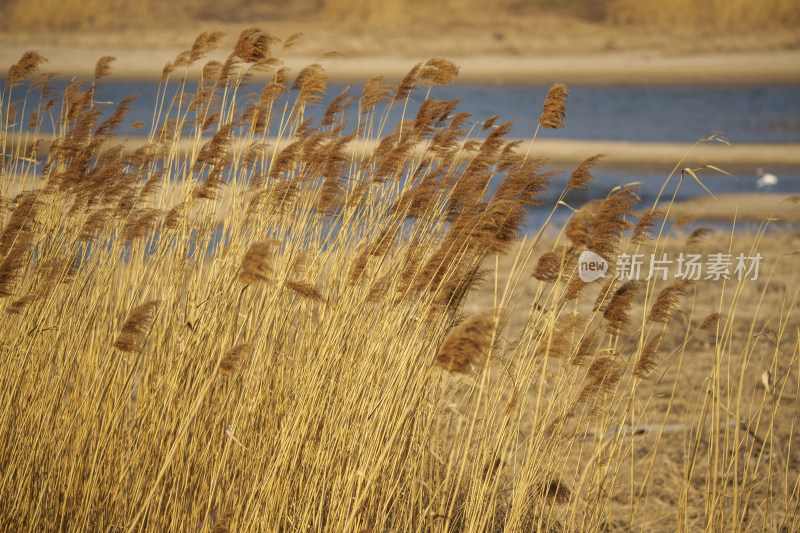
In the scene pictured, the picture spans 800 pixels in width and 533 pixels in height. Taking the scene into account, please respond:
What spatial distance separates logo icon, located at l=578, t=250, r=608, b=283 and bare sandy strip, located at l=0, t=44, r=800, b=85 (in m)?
12.1

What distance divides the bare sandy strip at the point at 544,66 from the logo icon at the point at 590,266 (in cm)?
1211

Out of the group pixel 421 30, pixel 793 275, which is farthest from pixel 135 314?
pixel 421 30

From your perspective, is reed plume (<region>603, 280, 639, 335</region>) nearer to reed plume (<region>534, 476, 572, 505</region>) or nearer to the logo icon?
the logo icon

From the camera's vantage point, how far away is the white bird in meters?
8.86

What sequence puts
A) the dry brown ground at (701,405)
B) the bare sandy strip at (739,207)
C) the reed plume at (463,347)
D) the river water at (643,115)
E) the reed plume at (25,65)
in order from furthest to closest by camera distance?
the river water at (643,115)
the bare sandy strip at (739,207)
the reed plume at (25,65)
the dry brown ground at (701,405)
the reed plume at (463,347)

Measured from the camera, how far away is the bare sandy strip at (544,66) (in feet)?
47.8

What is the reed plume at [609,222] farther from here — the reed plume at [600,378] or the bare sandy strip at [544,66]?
the bare sandy strip at [544,66]

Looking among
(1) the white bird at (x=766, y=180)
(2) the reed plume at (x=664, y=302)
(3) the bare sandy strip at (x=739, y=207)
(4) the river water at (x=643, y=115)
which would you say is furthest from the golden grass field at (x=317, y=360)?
(1) the white bird at (x=766, y=180)

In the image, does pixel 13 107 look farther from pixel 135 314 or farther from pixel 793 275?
pixel 793 275

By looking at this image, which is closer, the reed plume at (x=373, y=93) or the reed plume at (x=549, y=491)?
the reed plume at (x=549, y=491)

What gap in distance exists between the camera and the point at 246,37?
2.59 m

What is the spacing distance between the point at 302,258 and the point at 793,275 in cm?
428

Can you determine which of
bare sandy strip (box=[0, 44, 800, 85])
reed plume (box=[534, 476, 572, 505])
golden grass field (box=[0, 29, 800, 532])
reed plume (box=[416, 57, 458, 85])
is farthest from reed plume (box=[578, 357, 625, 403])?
bare sandy strip (box=[0, 44, 800, 85])

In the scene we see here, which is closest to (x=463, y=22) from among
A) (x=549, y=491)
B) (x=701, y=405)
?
(x=701, y=405)
